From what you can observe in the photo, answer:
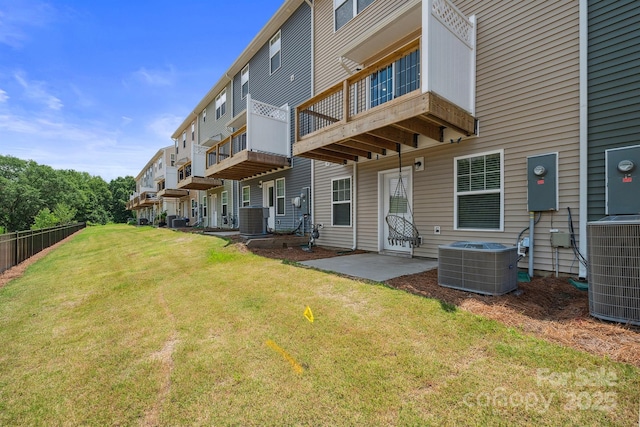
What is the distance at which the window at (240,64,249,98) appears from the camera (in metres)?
13.7

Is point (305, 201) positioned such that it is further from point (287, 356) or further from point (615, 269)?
point (615, 269)

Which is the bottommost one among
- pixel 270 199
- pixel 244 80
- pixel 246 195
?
pixel 270 199

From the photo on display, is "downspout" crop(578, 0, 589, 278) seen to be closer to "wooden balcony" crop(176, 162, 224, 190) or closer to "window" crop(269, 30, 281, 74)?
"window" crop(269, 30, 281, 74)

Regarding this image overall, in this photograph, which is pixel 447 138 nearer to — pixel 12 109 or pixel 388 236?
pixel 388 236

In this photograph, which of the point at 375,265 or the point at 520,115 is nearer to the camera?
the point at 520,115

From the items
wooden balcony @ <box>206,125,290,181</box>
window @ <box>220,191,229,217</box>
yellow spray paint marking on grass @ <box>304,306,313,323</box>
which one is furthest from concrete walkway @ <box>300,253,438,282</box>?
window @ <box>220,191,229,217</box>

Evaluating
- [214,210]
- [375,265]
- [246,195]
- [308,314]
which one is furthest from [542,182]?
[214,210]

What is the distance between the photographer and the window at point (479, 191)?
5227mm

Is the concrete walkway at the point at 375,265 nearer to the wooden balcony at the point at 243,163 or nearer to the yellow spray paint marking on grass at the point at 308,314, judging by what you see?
the yellow spray paint marking on grass at the point at 308,314

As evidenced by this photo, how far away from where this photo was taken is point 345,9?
848 centimetres

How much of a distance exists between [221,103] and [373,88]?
38.4ft

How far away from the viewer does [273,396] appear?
80.0 inches

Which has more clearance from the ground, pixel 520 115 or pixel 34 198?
pixel 34 198

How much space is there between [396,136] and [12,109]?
37187mm
